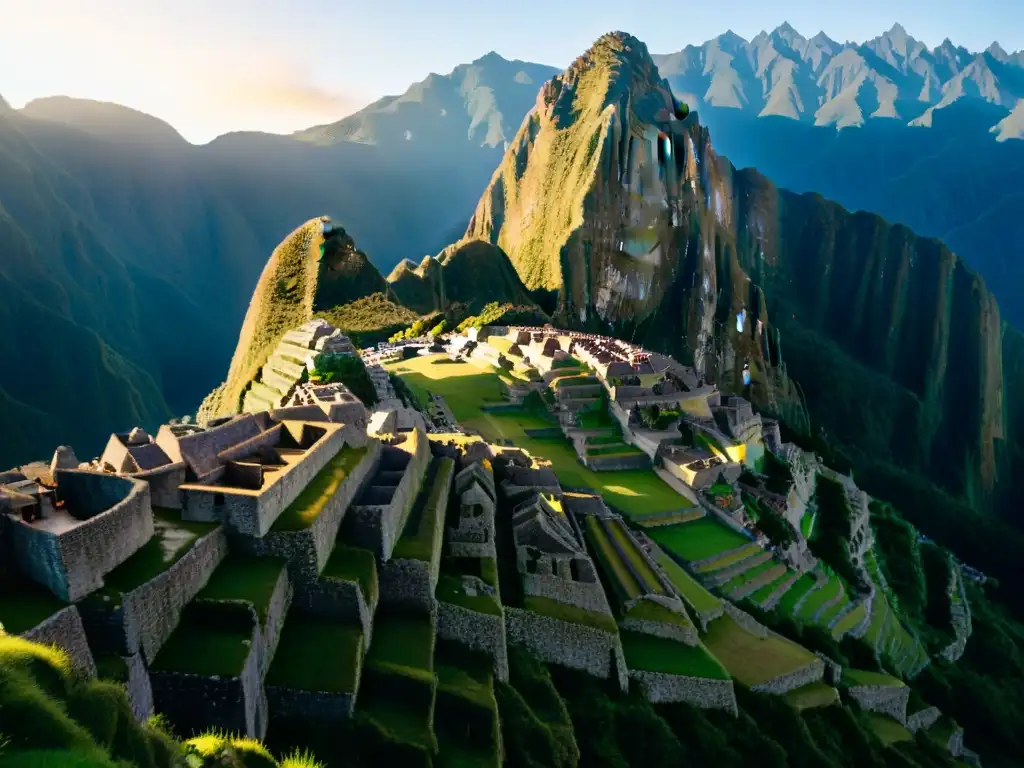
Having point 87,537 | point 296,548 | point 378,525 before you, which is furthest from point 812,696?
point 87,537

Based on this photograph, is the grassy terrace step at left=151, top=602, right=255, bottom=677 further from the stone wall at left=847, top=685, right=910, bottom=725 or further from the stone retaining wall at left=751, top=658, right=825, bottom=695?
the stone wall at left=847, top=685, right=910, bottom=725

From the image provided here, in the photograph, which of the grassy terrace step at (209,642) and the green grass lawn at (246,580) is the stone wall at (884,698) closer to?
the green grass lawn at (246,580)

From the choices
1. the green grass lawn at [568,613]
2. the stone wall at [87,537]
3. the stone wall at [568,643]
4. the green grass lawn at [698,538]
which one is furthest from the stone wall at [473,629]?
the green grass lawn at [698,538]

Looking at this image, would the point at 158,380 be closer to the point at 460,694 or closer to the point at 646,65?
the point at 460,694

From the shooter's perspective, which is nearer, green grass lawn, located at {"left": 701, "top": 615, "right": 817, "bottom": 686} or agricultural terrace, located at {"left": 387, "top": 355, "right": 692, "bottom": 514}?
green grass lawn, located at {"left": 701, "top": 615, "right": 817, "bottom": 686}

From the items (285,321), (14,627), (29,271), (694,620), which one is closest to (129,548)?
(14,627)

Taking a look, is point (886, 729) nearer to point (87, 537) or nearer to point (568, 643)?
point (568, 643)

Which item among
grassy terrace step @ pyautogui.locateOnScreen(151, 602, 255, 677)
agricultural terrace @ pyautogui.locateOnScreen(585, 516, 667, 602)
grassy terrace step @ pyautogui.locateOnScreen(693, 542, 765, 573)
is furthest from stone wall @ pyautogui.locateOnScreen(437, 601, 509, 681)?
grassy terrace step @ pyautogui.locateOnScreen(693, 542, 765, 573)
